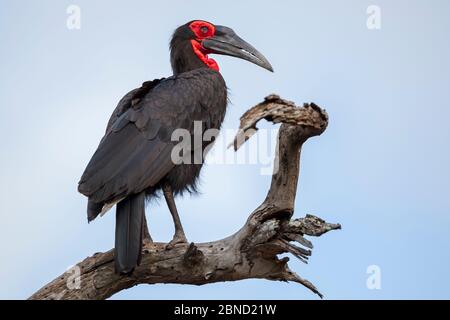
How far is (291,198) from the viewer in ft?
21.4

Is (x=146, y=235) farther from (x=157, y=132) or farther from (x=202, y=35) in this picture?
(x=202, y=35)

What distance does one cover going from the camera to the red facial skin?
8.47m

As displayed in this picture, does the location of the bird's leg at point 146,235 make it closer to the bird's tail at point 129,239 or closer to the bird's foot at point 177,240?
the bird's foot at point 177,240

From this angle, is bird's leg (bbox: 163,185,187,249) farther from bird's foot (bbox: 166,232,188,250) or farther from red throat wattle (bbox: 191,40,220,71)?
red throat wattle (bbox: 191,40,220,71)

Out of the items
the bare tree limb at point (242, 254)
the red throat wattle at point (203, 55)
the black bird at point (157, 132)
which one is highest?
the red throat wattle at point (203, 55)

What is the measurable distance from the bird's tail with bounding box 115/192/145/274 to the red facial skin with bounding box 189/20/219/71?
2306mm

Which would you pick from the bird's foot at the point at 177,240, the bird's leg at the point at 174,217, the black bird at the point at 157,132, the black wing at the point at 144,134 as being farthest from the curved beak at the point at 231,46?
the bird's foot at the point at 177,240

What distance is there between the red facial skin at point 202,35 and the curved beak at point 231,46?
0.15ft

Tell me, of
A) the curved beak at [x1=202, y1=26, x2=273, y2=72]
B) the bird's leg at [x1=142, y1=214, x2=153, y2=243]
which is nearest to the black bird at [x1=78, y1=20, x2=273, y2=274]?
the curved beak at [x1=202, y1=26, x2=273, y2=72]

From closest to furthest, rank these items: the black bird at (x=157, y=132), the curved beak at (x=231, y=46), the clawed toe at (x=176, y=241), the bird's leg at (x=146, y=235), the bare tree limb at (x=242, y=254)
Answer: the bare tree limb at (x=242, y=254), the black bird at (x=157, y=132), the clawed toe at (x=176, y=241), the bird's leg at (x=146, y=235), the curved beak at (x=231, y=46)

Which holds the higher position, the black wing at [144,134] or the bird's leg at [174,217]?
the black wing at [144,134]

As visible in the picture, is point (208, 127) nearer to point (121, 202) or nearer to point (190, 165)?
point (190, 165)

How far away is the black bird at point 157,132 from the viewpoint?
21.9ft
